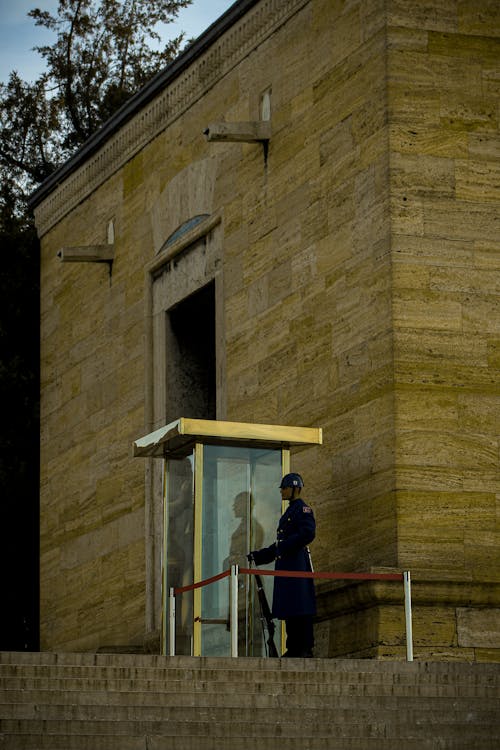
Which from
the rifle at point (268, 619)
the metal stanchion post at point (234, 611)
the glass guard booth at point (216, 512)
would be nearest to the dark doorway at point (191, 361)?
the glass guard booth at point (216, 512)

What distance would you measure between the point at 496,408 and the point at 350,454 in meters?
1.40

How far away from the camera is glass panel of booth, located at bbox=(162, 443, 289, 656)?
49.7 feet

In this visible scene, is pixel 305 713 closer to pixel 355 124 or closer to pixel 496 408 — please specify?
pixel 496 408

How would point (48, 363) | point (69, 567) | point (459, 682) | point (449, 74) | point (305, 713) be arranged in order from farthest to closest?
point (48, 363), point (69, 567), point (449, 74), point (459, 682), point (305, 713)

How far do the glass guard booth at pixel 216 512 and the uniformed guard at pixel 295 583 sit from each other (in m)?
0.63

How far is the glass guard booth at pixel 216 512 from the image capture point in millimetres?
15156

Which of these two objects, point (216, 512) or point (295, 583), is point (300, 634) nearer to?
point (295, 583)

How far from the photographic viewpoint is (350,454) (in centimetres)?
1628

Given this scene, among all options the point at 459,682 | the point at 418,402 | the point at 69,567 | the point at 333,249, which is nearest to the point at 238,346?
the point at 333,249

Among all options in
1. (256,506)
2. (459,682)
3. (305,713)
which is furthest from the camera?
(256,506)

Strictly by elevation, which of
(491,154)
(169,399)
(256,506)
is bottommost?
(256,506)

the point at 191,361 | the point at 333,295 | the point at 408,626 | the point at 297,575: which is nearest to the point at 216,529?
the point at 297,575

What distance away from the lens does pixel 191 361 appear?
2114 centimetres

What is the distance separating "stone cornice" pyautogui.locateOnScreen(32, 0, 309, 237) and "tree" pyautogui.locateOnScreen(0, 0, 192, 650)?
142 centimetres
